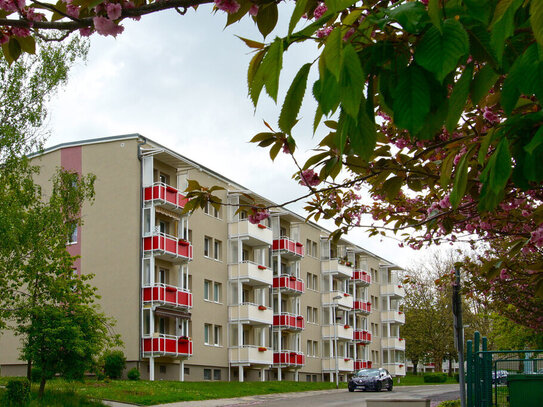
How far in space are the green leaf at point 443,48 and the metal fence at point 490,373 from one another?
11201 millimetres

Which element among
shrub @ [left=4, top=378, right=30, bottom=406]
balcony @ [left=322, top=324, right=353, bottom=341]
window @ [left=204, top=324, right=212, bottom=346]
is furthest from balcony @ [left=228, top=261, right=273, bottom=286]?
shrub @ [left=4, top=378, right=30, bottom=406]

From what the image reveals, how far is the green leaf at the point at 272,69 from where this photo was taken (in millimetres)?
1589

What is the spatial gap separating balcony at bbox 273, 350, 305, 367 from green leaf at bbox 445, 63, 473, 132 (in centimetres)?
4731

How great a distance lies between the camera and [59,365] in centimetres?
2088

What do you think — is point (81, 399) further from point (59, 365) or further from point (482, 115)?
point (482, 115)

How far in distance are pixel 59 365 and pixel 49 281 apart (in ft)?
8.77

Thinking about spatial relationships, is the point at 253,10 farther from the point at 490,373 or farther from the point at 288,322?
the point at 288,322

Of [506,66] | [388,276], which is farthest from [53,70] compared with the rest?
[388,276]

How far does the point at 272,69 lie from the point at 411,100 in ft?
1.06

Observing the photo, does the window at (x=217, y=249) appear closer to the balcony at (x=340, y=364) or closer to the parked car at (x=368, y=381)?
the parked car at (x=368, y=381)

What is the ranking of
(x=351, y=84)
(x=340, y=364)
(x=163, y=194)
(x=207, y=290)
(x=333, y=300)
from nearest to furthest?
(x=351, y=84) → (x=163, y=194) → (x=207, y=290) → (x=333, y=300) → (x=340, y=364)

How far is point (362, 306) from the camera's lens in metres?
65.9

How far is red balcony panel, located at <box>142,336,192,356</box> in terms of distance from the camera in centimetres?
3509

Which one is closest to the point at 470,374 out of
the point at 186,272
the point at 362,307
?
the point at 186,272
